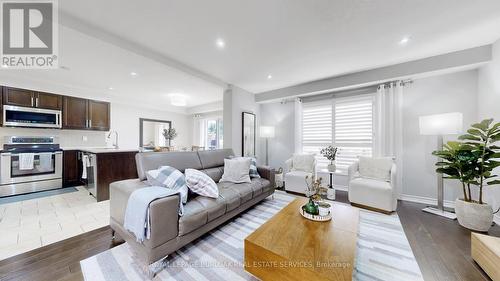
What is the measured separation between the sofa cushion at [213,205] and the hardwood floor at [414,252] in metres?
1.07

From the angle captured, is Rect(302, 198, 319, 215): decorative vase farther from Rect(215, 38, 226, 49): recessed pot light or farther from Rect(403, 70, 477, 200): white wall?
Rect(403, 70, 477, 200): white wall

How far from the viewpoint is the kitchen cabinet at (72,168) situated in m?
3.99

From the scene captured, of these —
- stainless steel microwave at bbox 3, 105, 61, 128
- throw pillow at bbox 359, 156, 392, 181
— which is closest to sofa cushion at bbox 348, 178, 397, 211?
throw pillow at bbox 359, 156, 392, 181

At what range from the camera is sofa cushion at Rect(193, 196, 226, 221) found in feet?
6.35

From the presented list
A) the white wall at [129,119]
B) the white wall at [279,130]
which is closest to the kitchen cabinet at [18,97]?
the white wall at [129,119]

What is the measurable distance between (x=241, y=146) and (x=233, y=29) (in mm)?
2784

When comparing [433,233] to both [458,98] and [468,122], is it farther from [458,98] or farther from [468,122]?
[458,98]

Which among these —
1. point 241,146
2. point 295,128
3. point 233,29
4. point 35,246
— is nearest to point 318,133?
point 295,128

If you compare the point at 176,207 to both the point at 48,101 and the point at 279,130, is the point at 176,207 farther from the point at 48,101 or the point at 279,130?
the point at 48,101

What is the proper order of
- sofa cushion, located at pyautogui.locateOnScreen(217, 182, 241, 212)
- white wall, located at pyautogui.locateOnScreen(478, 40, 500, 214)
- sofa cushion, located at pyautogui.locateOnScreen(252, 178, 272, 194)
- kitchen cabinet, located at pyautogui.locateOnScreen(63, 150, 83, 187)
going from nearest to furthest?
sofa cushion, located at pyautogui.locateOnScreen(217, 182, 241, 212), white wall, located at pyautogui.locateOnScreen(478, 40, 500, 214), sofa cushion, located at pyautogui.locateOnScreen(252, 178, 272, 194), kitchen cabinet, located at pyautogui.locateOnScreen(63, 150, 83, 187)

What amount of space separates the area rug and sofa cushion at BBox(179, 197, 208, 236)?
29 centimetres

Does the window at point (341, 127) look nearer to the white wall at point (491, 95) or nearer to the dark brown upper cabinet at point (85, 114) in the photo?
the white wall at point (491, 95)

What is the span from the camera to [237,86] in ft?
14.5

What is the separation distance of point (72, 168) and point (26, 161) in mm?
737
